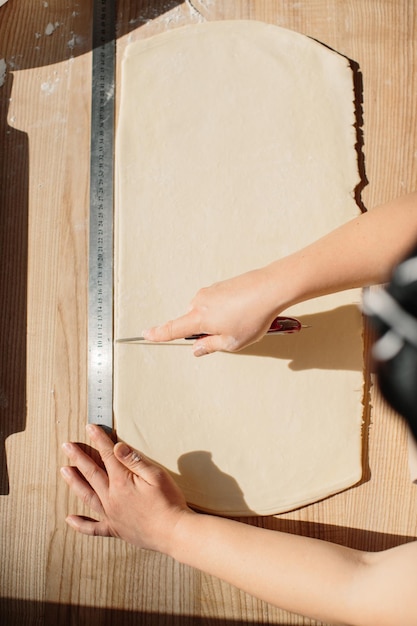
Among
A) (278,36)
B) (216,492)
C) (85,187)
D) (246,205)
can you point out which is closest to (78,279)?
(85,187)

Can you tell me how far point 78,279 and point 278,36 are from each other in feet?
1.87

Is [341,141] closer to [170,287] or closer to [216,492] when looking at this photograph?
[170,287]

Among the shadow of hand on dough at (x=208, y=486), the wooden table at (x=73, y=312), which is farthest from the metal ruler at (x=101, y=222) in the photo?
the shadow of hand on dough at (x=208, y=486)

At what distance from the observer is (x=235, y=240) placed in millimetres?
893

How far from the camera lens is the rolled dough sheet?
87 cm

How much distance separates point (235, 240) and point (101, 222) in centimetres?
25

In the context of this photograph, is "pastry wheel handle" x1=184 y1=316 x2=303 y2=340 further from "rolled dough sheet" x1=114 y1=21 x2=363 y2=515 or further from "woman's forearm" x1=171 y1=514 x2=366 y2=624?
"woman's forearm" x1=171 y1=514 x2=366 y2=624

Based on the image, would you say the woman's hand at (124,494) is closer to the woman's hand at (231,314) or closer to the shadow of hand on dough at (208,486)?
the shadow of hand on dough at (208,486)

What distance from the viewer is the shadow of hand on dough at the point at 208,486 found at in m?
0.88

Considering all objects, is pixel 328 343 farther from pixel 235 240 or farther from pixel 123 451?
pixel 123 451

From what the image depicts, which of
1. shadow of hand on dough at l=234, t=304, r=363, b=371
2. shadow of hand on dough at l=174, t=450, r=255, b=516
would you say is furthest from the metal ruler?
shadow of hand on dough at l=234, t=304, r=363, b=371

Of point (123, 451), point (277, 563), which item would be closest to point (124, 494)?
point (123, 451)

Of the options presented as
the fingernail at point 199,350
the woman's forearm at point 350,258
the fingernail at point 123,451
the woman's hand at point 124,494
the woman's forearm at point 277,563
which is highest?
the woman's forearm at point 350,258

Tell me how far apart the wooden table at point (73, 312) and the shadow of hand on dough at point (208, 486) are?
56 mm
